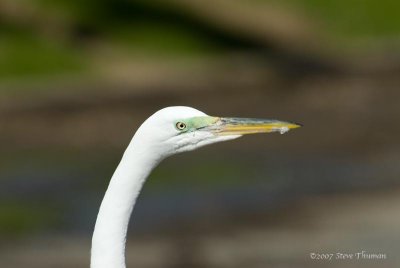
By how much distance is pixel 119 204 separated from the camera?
4.45 m

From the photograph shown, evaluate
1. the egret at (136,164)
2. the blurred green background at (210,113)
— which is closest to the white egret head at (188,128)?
the egret at (136,164)

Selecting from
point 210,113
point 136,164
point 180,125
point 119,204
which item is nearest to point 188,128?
point 180,125

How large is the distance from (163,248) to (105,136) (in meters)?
5.87

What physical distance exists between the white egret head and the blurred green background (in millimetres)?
6232

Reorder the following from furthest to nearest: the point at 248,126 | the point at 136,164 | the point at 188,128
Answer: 1. the point at 248,126
2. the point at 188,128
3. the point at 136,164

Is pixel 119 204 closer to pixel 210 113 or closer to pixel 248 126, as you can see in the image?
pixel 248 126

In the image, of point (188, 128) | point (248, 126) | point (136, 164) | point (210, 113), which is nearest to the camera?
point (136, 164)

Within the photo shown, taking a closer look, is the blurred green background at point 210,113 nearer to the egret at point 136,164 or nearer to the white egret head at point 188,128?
the white egret head at point 188,128

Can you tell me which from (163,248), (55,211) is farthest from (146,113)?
(163,248)

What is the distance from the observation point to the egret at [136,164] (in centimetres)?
440

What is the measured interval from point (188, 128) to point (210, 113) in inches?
540

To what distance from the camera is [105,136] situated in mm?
17906

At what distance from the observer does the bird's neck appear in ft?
14.4

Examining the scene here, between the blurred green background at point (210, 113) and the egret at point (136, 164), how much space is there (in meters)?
6.47
